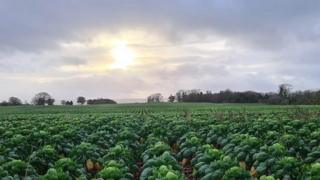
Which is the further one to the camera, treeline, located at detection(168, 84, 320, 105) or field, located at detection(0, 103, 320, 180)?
treeline, located at detection(168, 84, 320, 105)

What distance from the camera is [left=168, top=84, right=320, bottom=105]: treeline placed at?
73.2 metres

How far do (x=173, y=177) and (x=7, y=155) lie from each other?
15.1 ft

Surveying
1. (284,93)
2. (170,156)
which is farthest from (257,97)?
(170,156)

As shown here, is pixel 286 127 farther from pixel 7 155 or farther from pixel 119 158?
pixel 7 155

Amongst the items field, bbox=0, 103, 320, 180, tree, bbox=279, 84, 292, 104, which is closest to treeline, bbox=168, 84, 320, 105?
tree, bbox=279, 84, 292, 104

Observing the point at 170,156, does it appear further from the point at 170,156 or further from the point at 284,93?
the point at 284,93

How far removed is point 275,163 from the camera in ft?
26.9

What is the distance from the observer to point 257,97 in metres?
83.9

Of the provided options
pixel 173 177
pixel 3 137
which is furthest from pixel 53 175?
pixel 3 137

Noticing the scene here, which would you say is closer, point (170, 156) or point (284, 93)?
point (170, 156)

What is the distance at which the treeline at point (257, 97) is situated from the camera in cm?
7325

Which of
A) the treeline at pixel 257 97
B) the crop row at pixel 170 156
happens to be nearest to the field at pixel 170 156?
the crop row at pixel 170 156

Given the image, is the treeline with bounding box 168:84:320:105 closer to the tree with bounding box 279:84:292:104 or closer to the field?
the tree with bounding box 279:84:292:104

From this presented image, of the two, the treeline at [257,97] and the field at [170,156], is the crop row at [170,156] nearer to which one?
the field at [170,156]
